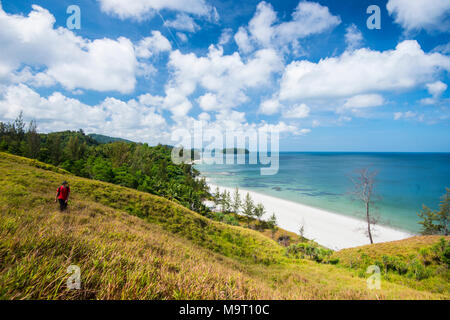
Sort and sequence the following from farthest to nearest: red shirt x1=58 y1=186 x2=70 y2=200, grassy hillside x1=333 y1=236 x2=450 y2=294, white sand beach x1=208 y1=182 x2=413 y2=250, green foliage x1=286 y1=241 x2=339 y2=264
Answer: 1. white sand beach x1=208 y1=182 x2=413 y2=250
2. green foliage x1=286 y1=241 x2=339 y2=264
3. red shirt x1=58 y1=186 x2=70 y2=200
4. grassy hillside x1=333 y1=236 x2=450 y2=294

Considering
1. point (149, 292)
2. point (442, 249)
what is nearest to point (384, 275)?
point (442, 249)

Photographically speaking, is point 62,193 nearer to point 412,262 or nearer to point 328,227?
point 412,262

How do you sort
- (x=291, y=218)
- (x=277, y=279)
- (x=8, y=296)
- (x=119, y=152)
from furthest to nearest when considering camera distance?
(x=119, y=152) < (x=291, y=218) < (x=277, y=279) < (x=8, y=296)

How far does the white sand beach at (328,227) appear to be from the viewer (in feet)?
89.1

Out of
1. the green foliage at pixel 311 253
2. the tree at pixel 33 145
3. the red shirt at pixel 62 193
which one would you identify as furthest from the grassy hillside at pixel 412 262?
the tree at pixel 33 145

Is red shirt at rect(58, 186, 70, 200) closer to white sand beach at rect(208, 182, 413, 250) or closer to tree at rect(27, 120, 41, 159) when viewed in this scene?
white sand beach at rect(208, 182, 413, 250)

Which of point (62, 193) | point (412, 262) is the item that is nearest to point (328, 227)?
point (412, 262)

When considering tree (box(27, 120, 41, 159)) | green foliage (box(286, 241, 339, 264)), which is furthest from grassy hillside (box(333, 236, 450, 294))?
tree (box(27, 120, 41, 159))

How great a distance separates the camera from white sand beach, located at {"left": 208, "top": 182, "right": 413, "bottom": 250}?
27172 mm

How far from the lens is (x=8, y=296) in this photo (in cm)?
139

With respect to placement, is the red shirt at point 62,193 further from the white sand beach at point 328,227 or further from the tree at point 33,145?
the tree at point 33,145
